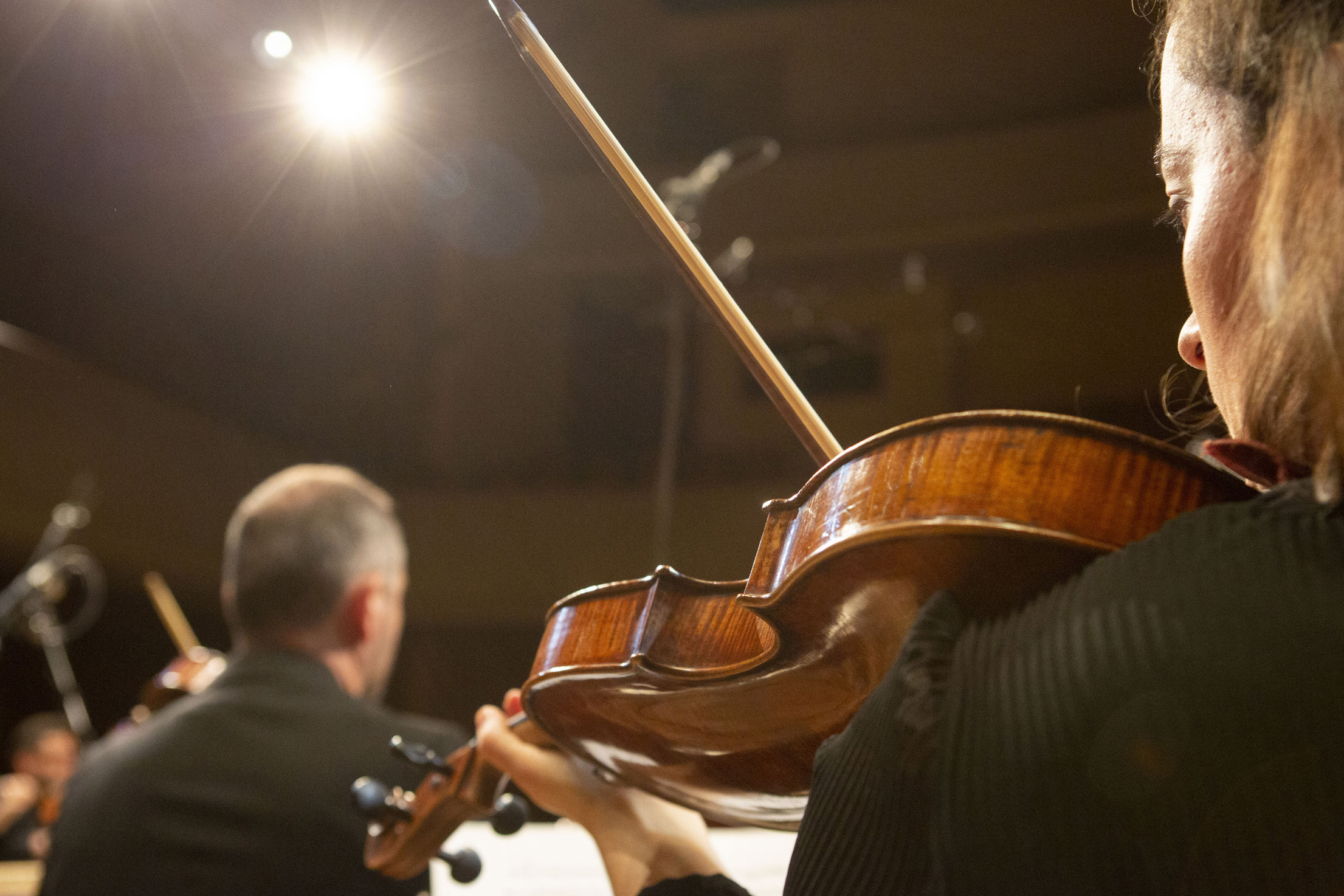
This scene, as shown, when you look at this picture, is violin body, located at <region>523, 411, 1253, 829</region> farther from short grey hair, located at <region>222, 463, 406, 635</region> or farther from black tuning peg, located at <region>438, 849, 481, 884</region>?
short grey hair, located at <region>222, 463, 406, 635</region>

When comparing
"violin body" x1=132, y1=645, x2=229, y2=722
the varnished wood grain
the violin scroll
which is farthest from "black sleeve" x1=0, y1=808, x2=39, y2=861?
the varnished wood grain

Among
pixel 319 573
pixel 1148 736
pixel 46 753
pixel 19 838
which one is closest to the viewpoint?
pixel 1148 736

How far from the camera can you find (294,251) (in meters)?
3.26

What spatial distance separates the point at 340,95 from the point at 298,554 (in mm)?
863

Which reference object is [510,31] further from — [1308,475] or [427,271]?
[427,271]

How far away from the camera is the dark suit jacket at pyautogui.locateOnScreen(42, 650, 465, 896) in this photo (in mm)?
1853

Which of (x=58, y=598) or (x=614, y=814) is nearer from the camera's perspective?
(x=614, y=814)

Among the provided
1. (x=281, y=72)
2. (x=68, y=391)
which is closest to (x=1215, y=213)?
(x=281, y=72)

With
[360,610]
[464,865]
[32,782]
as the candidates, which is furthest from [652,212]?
[32,782]

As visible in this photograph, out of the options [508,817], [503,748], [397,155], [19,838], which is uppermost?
[397,155]

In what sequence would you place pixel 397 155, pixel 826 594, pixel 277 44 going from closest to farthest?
pixel 826 594 → pixel 277 44 → pixel 397 155

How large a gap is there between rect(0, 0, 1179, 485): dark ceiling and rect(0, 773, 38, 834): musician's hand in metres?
1.90

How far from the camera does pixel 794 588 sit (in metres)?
0.83

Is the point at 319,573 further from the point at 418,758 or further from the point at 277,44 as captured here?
the point at 277,44
